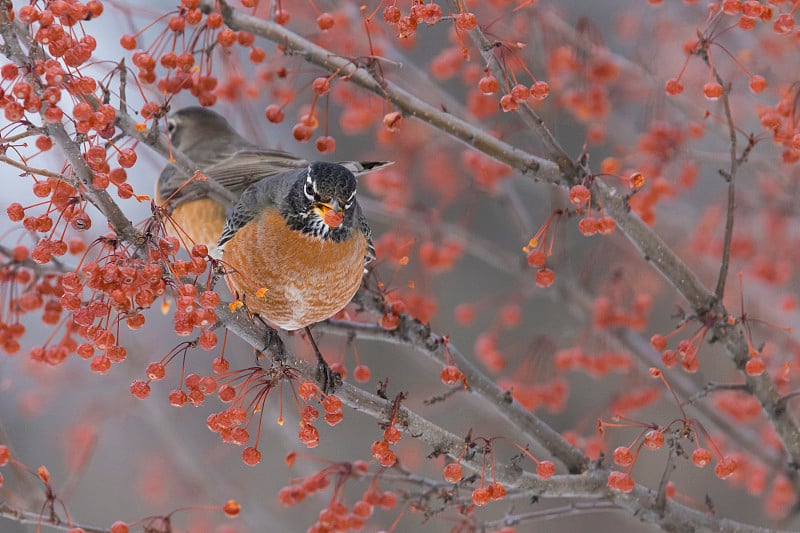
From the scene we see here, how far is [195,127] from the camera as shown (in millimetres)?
4938

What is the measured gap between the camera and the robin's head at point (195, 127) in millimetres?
4875

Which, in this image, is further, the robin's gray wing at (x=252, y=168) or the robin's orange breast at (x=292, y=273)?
the robin's gray wing at (x=252, y=168)

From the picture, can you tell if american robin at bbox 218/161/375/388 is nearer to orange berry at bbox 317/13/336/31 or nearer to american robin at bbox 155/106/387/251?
american robin at bbox 155/106/387/251

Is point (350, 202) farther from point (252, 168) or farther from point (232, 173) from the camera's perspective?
point (232, 173)

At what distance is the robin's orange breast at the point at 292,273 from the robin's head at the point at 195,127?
5.22 feet

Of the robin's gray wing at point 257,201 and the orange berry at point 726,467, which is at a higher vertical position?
the robin's gray wing at point 257,201

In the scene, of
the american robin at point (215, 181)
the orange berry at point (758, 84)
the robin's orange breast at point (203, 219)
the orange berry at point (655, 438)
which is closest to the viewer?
the orange berry at point (655, 438)

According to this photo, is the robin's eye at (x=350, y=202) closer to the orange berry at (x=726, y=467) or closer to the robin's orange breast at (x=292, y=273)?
the robin's orange breast at (x=292, y=273)

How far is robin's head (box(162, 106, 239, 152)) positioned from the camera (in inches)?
192

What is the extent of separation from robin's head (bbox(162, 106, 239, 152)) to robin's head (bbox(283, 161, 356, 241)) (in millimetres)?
1578

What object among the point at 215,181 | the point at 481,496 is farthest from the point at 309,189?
the point at 481,496

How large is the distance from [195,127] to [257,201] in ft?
5.18

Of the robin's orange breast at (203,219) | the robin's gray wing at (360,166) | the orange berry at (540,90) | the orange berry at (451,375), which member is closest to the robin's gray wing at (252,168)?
the robin's orange breast at (203,219)

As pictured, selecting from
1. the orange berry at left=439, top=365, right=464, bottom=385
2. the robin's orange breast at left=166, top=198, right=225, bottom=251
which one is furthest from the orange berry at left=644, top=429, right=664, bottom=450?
the robin's orange breast at left=166, top=198, right=225, bottom=251
